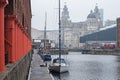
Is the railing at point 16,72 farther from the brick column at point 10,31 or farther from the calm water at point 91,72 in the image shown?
the calm water at point 91,72

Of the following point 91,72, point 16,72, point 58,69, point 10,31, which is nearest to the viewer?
point 10,31

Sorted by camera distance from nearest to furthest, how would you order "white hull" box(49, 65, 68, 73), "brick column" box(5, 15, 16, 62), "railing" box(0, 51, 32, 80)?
"railing" box(0, 51, 32, 80) → "brick column" box(5, 15, 16, 62) → "white hull" box(49, 65, 68, 73)

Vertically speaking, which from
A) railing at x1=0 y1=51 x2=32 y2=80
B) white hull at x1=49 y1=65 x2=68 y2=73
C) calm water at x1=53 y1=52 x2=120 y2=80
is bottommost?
calm water at x1=53 y1=52 x2=120 y2=80

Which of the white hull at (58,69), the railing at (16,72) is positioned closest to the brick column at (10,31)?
the railing at (16,72)

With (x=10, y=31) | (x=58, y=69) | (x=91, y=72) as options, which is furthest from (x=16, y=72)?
(x=91, y=72)

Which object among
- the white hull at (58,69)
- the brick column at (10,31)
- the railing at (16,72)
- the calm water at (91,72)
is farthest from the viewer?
the white hull at (58,69)

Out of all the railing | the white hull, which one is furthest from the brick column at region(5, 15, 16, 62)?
the white hull

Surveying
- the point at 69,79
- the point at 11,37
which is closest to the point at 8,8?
the point at 11,37

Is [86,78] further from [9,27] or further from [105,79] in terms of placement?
[9,27]

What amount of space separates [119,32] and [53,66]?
449 ft

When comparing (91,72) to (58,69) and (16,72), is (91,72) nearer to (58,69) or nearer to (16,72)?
(58,69)

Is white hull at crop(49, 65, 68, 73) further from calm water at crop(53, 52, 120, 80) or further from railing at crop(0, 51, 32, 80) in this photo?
railing at crop(0, 51, 32, 80)

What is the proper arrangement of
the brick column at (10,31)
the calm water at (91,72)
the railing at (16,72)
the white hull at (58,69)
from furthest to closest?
1. the white hull at (58,69)
2. the calm water at (91,72)
3. the brick column at (10,31)
4. the railing at (16,72)

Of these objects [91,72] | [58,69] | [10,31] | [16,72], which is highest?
[10,31]
